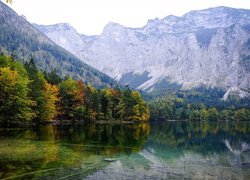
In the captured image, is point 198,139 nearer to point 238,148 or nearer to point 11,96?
point 238,148

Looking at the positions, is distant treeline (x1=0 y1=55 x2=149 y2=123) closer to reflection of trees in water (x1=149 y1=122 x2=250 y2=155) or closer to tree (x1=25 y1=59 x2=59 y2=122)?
tree (x1=25 y1=59 x2=59 y2=122)

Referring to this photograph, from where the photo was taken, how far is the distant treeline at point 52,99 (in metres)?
72.9

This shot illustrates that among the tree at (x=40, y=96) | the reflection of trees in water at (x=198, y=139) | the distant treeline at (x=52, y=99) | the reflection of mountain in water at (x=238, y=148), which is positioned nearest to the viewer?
the reflection of mountain in water at (x=238, y=148)

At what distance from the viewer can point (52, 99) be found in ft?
324

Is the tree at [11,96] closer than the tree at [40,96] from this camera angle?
Yes

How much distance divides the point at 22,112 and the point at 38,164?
4911cm

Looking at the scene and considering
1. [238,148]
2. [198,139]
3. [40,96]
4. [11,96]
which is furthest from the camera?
[40,96]

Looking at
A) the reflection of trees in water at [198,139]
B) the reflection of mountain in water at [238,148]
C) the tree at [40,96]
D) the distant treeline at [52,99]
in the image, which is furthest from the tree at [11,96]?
the reflection of mountain in water at [238,148]

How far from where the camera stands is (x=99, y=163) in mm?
30328

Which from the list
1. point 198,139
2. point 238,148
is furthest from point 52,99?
point 238,148

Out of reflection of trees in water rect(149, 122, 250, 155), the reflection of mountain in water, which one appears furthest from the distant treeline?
the reflection of mountain in water

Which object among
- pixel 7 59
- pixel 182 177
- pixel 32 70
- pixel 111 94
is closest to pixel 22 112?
pixel 7 59

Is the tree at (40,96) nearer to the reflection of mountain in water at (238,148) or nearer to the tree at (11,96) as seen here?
the tree at (11,96)

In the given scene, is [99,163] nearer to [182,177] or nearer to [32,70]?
[182,177]
